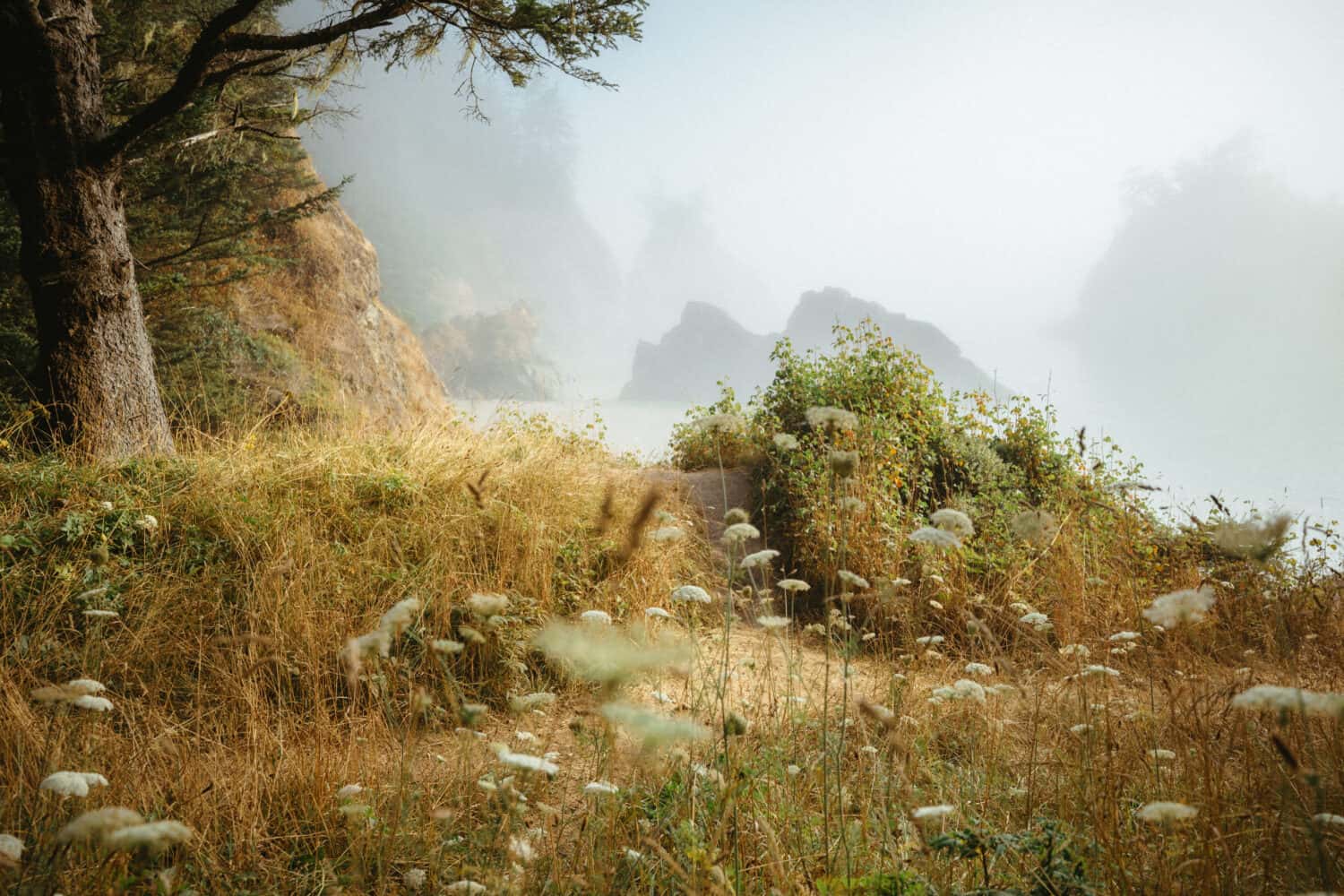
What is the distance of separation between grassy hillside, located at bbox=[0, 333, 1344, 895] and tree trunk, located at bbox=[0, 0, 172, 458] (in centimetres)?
83

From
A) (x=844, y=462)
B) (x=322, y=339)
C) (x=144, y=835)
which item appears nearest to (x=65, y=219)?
(x=322, y=339)

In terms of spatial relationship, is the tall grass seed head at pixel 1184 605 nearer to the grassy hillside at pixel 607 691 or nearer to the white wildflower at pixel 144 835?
the grassy hillside at pixel 607 691

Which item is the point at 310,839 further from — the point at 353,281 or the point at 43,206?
the point at 353,281

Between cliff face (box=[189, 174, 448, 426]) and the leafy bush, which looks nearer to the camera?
the leafy bush

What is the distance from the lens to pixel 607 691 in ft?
3.76

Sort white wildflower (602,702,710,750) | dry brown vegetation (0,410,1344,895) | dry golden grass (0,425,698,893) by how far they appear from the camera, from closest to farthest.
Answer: white wildflower (602,702,710,750), dry brown vegetation (0,410,1344,895), dry golden grass (0,425,698,893)

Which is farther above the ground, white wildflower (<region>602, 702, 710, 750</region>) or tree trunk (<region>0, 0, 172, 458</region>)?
tree trunk (<region>0, 0, 172, 458</region>)

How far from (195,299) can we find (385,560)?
7139 mm

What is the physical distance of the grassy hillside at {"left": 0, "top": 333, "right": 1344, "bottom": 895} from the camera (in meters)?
1.61

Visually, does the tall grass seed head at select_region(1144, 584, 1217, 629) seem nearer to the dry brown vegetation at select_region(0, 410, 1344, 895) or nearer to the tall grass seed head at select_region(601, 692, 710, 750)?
the dry brown vegetation at select_region(0, 410, 1344, 895)

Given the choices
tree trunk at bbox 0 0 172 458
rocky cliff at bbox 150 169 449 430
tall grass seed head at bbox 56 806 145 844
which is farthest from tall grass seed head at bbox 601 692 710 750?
rocky cliff at bbox 150 169 449 430

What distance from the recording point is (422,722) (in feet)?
10.00

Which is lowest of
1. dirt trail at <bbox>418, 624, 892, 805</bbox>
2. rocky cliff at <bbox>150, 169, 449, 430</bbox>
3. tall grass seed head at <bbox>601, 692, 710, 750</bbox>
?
dirt trail at <bbox>418, 624, 892, 805</bbox>

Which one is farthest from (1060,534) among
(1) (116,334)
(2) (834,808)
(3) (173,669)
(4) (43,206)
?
(4) (43,206)
